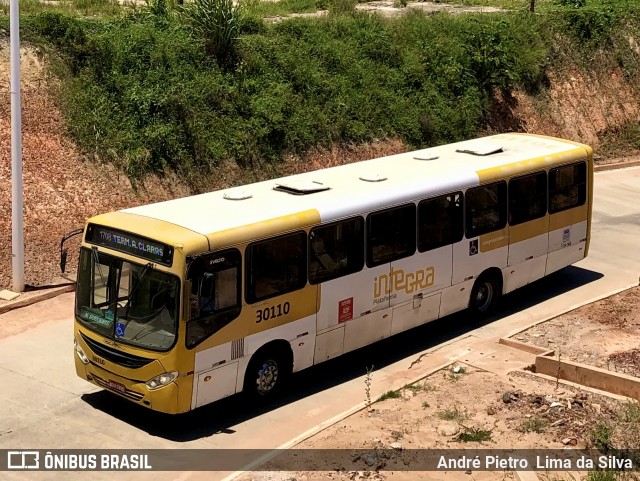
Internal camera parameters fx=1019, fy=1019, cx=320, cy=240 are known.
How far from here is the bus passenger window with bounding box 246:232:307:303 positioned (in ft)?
46.2

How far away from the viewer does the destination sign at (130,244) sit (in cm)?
1325

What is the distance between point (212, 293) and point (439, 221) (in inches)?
202

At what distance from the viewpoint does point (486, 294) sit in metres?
19.0

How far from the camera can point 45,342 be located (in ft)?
55.8

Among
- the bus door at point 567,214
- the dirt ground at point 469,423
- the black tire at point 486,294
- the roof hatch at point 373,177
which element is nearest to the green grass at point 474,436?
the dirt ground at point 469,423

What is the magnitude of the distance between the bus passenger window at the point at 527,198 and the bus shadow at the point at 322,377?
1.88 m

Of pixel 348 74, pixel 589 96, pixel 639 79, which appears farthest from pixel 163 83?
pixel 639 79

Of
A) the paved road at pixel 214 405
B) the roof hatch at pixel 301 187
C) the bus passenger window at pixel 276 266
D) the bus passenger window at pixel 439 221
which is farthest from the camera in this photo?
the bus passenger window at pixel 439 221

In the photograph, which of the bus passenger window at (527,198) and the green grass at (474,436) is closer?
the green grass at (474,436)

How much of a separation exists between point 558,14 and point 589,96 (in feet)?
11.2

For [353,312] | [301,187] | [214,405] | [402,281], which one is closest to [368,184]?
[301,187]

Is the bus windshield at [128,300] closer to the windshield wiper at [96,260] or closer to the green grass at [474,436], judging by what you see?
the windshield wiper at [96,260]

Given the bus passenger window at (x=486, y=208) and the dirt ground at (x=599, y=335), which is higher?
the bus passenger window at (x=486, y=208)

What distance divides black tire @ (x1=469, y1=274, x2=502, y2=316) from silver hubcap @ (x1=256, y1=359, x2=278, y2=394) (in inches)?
200
